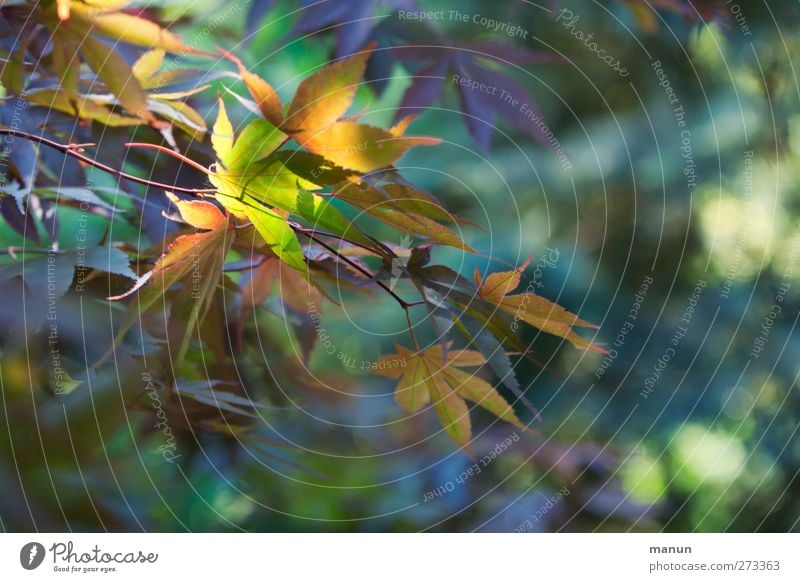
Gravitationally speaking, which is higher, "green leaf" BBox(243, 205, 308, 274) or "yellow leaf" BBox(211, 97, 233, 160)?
"yellow leaf" BBox(211, 97, 233, 160)

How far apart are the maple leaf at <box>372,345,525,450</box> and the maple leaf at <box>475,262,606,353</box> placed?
0.10 ft

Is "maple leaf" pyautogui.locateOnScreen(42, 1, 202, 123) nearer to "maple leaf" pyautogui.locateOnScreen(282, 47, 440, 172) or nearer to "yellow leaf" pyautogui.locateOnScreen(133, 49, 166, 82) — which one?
"yellow leaf" pyautogui.locateOnScreen(133, 49, 166, 82)

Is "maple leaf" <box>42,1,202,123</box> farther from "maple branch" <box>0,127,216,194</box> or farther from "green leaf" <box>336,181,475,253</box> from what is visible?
"green leaf" <box>336,181,475,253</box>

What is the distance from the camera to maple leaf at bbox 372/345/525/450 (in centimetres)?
38

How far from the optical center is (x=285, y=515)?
441 millimetres

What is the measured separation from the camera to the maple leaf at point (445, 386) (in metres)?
0.38
